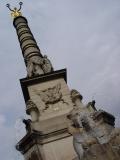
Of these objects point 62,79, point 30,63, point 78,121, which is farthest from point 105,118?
point 30,63

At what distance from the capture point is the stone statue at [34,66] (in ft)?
52.2

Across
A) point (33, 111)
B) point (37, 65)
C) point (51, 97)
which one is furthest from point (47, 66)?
point (33, 111)

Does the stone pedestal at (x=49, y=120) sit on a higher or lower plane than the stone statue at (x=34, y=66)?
lower

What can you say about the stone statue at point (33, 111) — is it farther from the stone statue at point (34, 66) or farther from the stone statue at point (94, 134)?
the stone statue at point (34, 66)

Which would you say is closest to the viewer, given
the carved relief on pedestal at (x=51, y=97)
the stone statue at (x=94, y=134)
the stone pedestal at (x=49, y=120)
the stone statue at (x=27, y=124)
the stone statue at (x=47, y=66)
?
Result: the stone statue at (x=94, y=134)

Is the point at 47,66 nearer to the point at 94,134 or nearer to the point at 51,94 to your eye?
the point at 51,94

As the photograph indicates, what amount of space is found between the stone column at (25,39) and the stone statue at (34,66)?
377 millimetres

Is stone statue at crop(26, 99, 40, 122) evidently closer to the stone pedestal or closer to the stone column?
the stone pedestal

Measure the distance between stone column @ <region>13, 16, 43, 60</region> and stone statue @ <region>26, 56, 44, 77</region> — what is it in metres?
0.38

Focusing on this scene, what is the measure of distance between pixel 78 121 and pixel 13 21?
11006 mm

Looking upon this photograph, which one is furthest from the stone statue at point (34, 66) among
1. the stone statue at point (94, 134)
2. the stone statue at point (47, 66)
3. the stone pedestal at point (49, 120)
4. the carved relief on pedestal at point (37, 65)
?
the stone statue at point (94, 134)

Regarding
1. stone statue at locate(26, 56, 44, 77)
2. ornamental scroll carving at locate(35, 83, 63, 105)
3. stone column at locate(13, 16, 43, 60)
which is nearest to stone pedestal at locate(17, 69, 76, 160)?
ornamental scroll carving at locate(35, 83, 63, 105)

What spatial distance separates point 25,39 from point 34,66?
2631 mm

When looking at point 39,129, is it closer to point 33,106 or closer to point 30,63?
point 33,106
